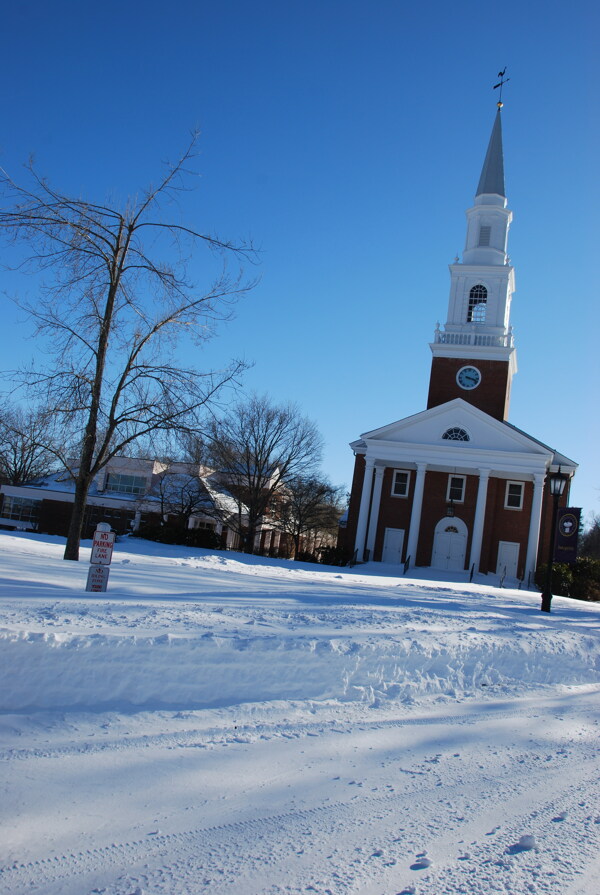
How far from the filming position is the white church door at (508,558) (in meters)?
32.4

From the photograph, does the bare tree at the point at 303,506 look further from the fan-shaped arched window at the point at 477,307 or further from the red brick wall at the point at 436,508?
the fan-shaped arched window at the point at 477,307

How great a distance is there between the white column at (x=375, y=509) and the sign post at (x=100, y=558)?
80.9ft

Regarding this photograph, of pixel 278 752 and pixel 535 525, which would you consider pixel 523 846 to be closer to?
pixel 278 752

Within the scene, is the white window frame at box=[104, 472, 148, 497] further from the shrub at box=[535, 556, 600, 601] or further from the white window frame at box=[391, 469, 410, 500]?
the shrub at box=[535, 556, 600, 601]

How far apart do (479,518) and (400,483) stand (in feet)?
16.1

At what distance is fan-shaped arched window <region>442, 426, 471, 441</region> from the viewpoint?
106ft

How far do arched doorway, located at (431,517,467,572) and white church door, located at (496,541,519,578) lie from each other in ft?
5.75

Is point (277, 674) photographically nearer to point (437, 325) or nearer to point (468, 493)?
point (468, 493)

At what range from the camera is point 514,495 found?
33.4m

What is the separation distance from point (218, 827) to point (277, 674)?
2.88 meters

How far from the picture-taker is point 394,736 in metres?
5.79

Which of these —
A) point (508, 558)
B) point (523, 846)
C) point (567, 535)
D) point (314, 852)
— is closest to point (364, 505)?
point (508, 558)

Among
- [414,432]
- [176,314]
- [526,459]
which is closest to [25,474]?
[414,432]

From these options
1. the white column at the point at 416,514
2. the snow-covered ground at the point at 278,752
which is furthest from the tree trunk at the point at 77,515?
the white column at the point at 416,514
